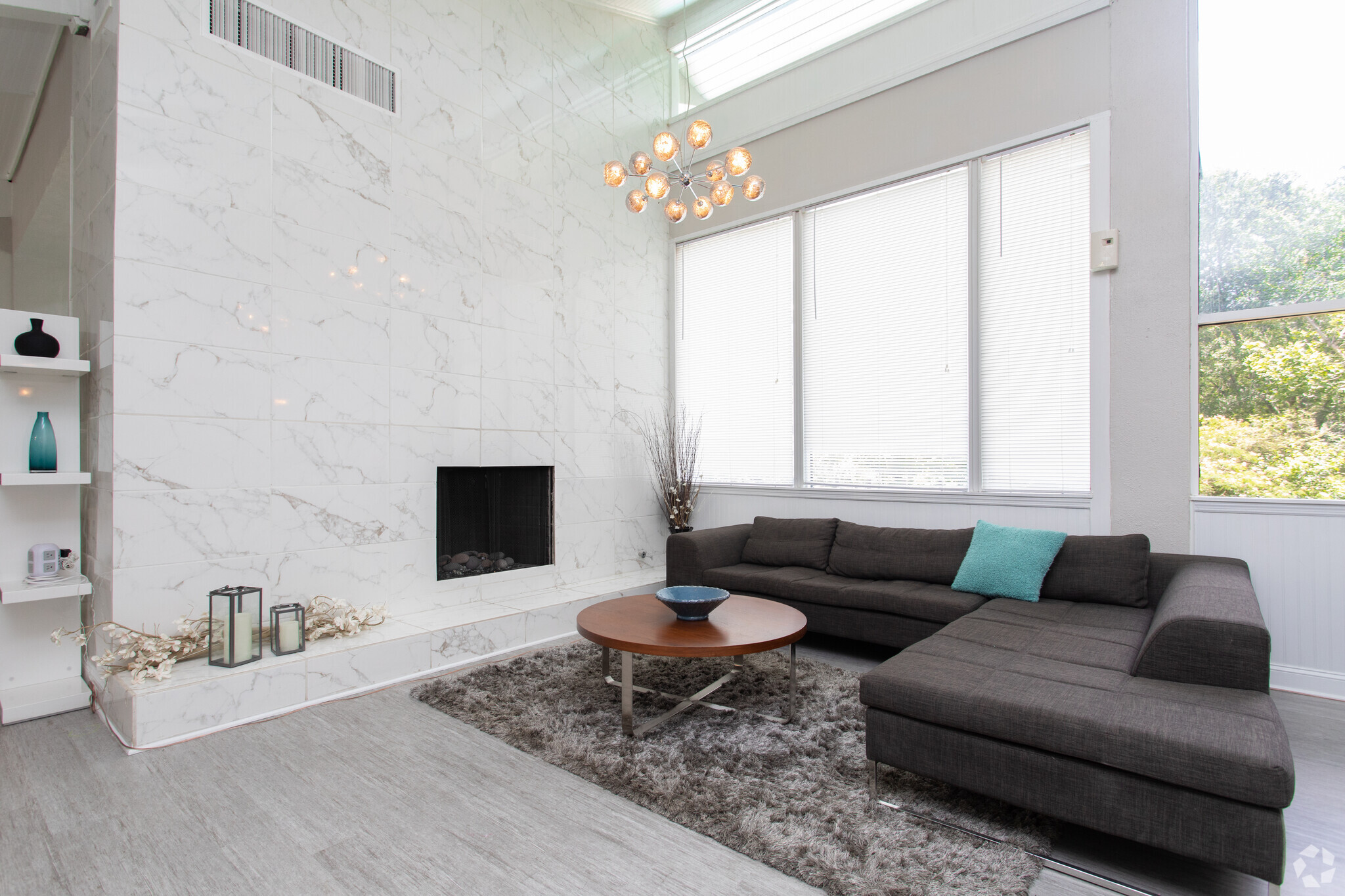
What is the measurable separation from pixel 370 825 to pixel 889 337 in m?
3.94

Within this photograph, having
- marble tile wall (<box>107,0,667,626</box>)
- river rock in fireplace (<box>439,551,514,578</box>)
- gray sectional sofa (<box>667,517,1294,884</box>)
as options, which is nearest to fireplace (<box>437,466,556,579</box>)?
river rock in fireplace (<box>439,551,514,578</box>)

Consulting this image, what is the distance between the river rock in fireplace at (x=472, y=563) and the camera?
4.16 m

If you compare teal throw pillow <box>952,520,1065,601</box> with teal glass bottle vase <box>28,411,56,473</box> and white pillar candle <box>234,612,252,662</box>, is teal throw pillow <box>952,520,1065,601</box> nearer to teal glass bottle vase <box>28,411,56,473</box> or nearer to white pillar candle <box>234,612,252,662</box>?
white pillar candle <box>234,612,252,662</box>

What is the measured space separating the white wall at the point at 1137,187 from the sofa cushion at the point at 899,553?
0.45 meters

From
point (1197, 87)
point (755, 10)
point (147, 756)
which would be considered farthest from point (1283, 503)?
point (147, 756)

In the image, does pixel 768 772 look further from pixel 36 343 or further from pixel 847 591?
pixel 36 343

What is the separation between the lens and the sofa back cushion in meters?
4.29

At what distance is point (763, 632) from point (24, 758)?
282 centimetres

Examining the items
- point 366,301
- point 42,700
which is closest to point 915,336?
point 366,301

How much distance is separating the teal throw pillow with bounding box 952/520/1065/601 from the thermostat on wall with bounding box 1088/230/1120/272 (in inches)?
58.2

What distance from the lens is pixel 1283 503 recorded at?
3182 millimetres

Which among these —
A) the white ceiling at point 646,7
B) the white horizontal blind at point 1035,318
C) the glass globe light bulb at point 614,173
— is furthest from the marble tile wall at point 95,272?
the white horizontal blind at point 1035,318

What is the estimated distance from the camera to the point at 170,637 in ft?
9.73

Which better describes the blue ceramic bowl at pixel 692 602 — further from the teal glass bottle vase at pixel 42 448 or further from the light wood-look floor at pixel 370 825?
the teal glass bottle vase at pixel 42 448
